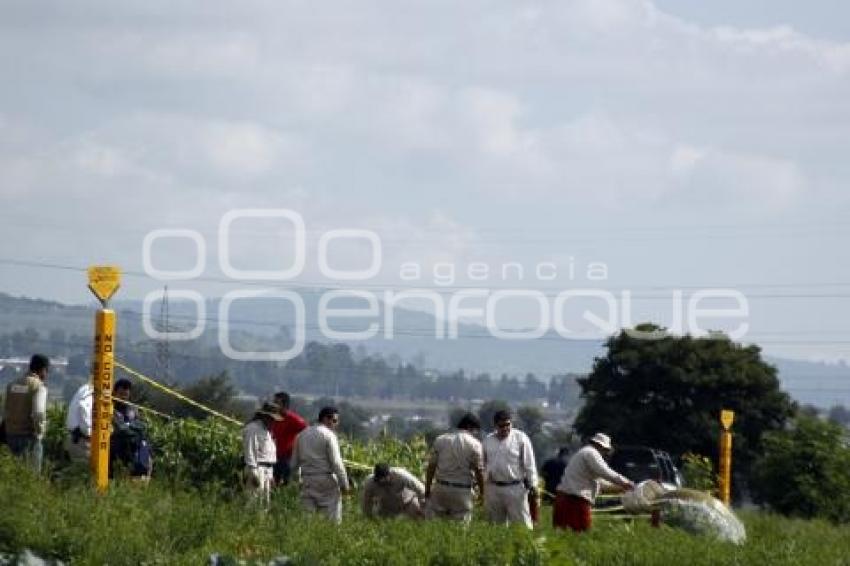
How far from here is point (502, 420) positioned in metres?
19.8

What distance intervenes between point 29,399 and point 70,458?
3.61 feet

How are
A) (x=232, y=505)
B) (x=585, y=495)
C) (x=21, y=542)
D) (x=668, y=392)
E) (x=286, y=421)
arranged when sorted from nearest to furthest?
(x=21, y=542), (x=232, y=505), (x=585, y=495), (x=286, y=421), (x=668, y=392)

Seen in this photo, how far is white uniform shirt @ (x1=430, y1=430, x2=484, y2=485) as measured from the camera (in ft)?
64.8

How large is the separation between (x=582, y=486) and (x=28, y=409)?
5.84 meters

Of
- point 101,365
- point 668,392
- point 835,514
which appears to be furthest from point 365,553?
point 668,392

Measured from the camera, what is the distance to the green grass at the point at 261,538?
46.7ft

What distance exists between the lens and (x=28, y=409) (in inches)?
775

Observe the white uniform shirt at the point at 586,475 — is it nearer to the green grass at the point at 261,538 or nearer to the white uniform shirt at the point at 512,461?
the white uniform shirt at the point at 512,461

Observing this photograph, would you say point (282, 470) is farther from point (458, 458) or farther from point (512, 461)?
point (512, 461)

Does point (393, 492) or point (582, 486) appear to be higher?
point (582, 486)

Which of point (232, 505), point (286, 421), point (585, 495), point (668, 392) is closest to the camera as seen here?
point (232, 505)

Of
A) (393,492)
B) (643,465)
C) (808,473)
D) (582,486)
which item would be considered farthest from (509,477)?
(808,473)

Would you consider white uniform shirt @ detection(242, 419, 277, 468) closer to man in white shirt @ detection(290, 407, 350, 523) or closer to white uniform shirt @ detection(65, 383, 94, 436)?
man in white shirt @ detection(290, 407, 350, 523)

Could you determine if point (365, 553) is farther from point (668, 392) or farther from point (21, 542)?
point (668, 392)
